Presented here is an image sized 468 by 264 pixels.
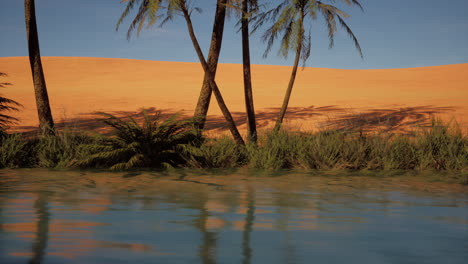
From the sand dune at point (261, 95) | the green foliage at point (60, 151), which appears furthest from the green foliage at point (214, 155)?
→ the sand dune at point (261, 95)

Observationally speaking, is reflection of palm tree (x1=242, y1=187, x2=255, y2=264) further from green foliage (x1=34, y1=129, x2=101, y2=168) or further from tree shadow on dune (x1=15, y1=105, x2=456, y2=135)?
tree shadow on dune (x1=15, y1=105, x2=456, y2=135)

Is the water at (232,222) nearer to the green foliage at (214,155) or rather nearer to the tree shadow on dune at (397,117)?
the green foliage at (214,155)

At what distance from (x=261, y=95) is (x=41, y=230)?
1315 inches

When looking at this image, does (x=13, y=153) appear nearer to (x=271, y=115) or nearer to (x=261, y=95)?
(x=271, y=115)

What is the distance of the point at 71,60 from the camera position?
75812mm

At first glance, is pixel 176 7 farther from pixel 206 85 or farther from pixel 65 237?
pixel 65 237

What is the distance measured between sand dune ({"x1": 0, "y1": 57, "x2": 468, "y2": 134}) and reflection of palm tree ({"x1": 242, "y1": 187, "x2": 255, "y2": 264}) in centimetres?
526

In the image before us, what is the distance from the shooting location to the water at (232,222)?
3523mm

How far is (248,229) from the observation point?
4328mm

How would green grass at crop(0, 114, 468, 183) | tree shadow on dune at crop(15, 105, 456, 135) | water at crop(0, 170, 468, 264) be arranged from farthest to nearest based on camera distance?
1. tree shadow on dune at crop(15, 105, 456, 135)
2. green grass at crop(0, 114, 468, 183)
3. water at crop(0, 170, 468, 264)

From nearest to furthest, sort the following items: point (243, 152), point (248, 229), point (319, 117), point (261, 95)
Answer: point (248, 229)
point (243, 152)
point (319, 117)
point (261, 95)

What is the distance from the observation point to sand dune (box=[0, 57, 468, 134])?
23.8 metres

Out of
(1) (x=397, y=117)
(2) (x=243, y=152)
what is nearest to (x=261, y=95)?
(1) (x=397, y=117)

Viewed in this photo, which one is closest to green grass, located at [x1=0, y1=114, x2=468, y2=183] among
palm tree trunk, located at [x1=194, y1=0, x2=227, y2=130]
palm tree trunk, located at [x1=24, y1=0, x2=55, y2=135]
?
palm tree trunk, located at [x1=24, y1=0, x2=55, y2=135]
